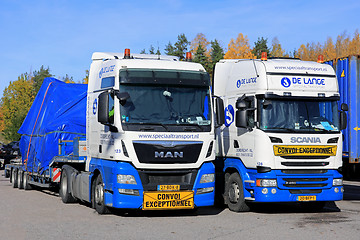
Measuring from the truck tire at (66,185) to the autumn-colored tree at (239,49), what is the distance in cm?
6886

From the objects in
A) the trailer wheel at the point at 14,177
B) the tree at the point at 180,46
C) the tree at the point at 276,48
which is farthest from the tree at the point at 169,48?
the trailer wheel at the point at 14,177

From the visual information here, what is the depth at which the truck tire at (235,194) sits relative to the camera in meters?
13.1

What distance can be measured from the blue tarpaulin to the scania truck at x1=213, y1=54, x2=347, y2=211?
585 centimetres

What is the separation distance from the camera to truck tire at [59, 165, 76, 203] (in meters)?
15.5

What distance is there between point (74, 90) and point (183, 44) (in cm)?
7210

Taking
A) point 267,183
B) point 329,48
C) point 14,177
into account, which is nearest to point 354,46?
point 329,48

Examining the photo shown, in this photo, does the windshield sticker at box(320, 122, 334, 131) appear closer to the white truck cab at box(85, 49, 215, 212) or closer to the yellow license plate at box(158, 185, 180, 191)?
the white truck cab at box(85, 49, 215, 212)

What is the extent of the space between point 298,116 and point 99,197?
4704 millimetres

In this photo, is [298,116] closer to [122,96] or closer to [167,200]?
[167,200]

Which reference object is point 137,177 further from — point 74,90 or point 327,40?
point 327,40

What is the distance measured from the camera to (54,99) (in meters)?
18.0

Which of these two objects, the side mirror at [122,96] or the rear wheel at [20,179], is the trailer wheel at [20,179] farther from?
the side mirror at [122,96]

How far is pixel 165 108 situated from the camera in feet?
39.5

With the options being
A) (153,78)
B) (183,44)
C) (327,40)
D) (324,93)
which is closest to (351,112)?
(324,93)
